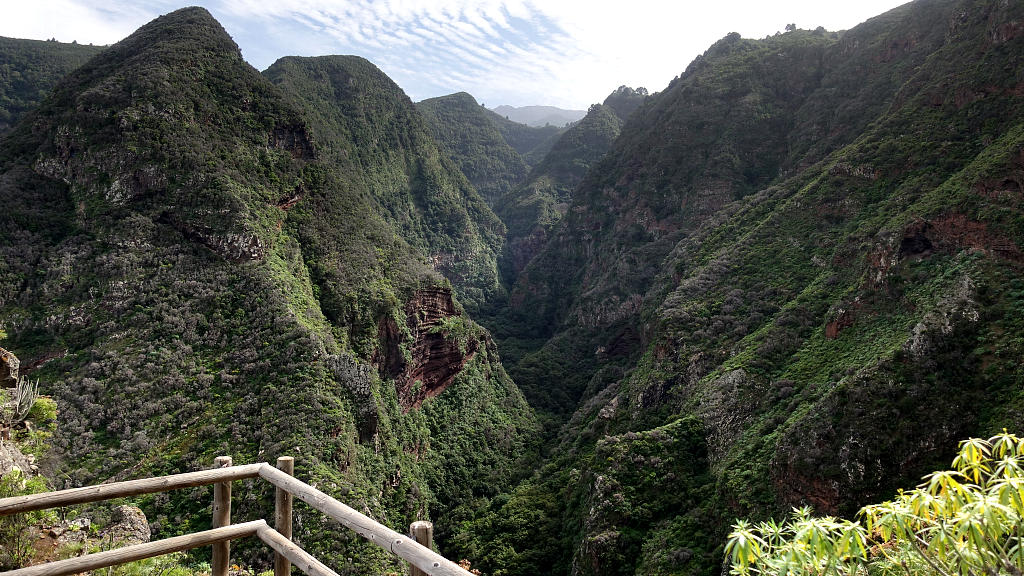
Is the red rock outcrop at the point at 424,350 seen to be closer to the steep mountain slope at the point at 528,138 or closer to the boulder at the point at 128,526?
the boulder at the point at 128,526

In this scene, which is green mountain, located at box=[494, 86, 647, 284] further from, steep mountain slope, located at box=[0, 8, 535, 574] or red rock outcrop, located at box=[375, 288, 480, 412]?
steep mountain slope, located at box=[0, 8, 535, 574]

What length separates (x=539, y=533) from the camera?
34531 mm

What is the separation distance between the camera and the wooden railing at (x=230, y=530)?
12.9 feet

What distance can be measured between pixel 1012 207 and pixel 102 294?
46587 mm

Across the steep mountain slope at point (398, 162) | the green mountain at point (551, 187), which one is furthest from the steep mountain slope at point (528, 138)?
the steep mountain slope at point (398, 162)

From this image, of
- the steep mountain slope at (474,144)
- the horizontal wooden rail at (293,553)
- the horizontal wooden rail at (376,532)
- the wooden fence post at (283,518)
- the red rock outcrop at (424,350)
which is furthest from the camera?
the steep mountain slope at (474,144)

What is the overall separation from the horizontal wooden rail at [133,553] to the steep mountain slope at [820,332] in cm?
2224

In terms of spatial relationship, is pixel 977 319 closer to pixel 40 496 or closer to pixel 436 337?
pixel 40 496

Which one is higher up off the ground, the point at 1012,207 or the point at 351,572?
the point at 1012,207

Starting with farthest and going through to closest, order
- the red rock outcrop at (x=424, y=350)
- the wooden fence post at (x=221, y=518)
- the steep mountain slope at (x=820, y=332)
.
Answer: the red rock outcrop at (x=424, y=350) → the steep mountain slope at (x=820, y=332) → the wooden fence post at (x=221, y=518)

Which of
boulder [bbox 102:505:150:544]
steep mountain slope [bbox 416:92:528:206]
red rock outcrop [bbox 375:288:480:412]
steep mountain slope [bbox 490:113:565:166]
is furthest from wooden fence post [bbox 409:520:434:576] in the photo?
steep mountain slope [bbox 490:113:565:166]

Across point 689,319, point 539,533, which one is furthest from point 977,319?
point 539,533

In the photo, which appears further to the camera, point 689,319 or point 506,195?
point 506,195

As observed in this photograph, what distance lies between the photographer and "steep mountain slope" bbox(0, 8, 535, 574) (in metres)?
25.4
